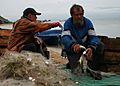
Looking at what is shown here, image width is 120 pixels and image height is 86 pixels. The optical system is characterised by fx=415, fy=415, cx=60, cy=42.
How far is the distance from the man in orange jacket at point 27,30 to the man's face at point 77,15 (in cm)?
69

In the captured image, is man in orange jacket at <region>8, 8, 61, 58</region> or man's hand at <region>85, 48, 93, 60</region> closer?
man's hand at <region>85, 48, 93, 60</region>

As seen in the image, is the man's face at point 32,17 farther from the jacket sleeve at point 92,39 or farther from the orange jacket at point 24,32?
the jacket sleeve at point 92,39

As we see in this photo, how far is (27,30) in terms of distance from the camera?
8.12 metres

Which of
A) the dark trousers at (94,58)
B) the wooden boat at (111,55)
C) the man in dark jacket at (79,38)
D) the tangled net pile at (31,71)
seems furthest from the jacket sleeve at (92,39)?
the tangled net pile at (31,71)

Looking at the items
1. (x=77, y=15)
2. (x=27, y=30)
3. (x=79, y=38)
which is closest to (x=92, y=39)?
(x=79, y=38)

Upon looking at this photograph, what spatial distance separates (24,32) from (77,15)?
128cm

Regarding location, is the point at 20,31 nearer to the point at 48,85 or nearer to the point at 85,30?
the point at 85,30

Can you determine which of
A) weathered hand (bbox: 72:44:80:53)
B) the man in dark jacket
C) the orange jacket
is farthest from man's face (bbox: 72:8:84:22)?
the orange jacket

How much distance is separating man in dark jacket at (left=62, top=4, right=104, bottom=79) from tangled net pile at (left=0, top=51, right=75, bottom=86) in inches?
70.6

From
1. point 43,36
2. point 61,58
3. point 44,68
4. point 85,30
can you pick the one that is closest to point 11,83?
point 44,68

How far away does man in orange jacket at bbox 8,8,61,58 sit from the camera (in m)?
8.07

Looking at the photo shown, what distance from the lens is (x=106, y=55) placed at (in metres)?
8.02

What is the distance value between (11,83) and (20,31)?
3242 millimetres

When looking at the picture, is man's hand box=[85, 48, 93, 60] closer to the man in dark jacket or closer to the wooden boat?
the man in dark jacket
